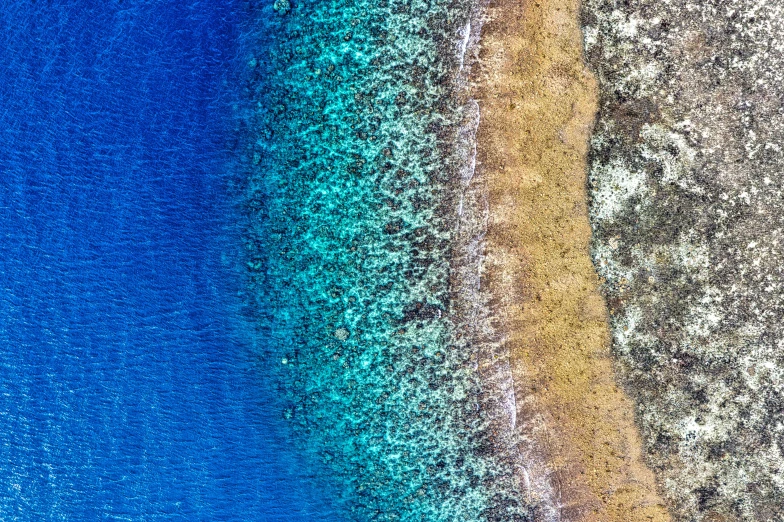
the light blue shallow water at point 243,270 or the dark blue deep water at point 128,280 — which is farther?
the dark blue deep water at point 128,280

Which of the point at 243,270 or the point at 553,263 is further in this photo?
the point at 243,270

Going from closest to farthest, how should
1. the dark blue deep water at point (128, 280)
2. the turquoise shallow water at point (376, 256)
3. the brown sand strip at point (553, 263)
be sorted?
the brown sand strip at point (553, 263) < the turquoise shallow water at point (376, 256) < the dark blue deep water at point (128, 280)

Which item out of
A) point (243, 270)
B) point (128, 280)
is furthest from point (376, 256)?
point (128, 280)

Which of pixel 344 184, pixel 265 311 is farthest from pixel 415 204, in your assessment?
pixel 265 311

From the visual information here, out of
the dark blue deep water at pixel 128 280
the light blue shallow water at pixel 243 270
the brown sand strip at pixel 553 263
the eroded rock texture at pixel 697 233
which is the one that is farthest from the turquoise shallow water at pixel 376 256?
the eroded rock texture at pixel 697 233

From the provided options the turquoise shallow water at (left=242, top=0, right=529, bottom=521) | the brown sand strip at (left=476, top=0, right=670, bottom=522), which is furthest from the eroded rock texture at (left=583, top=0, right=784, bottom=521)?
the turquoise shallow water at (left=242, top=0, right=529, bottom=521)

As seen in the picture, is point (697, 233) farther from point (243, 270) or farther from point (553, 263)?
point (243, 270)

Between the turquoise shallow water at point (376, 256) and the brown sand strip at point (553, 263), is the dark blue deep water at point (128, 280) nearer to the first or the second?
the turquoise shallow water at point (376, 256)
